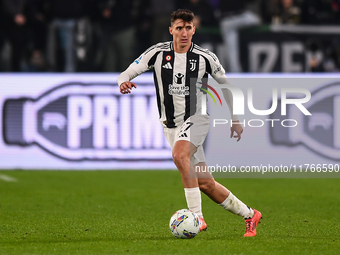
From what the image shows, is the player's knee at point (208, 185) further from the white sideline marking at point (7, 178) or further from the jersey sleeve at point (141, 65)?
the white sideline marking at point (7, 178)

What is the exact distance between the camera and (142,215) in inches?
283

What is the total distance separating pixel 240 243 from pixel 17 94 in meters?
7.14

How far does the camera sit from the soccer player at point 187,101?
18.6 ft

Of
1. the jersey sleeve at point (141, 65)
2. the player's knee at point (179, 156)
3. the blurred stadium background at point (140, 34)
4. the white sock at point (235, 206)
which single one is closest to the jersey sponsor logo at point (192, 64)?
the jersey sleeve at point (141, 65)

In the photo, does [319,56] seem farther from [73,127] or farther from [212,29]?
[73,127]

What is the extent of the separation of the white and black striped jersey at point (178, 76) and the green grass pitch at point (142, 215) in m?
1.10

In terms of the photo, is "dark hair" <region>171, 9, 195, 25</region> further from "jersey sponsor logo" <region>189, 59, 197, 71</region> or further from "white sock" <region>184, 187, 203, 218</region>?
"white sock" <region>184, 187, 203, 218</region>

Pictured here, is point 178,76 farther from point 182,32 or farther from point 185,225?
point 185,225

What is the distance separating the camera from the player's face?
5.74m

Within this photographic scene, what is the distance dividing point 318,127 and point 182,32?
20.9 feet

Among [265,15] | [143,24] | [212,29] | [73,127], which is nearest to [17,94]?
[73,127]

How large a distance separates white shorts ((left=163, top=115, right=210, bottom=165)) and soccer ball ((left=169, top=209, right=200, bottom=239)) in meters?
0.47

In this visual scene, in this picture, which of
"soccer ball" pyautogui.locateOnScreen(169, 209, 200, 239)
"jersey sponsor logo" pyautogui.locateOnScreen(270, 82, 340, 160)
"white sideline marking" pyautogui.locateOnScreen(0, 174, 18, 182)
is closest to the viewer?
"soccer ball" pyautogui.locateOnScreen(169, 209, 200, 239)

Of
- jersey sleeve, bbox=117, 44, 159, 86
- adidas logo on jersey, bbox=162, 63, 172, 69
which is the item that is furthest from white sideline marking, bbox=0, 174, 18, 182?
adidas logo on jersey, bbox=162, 63, 172, 69
